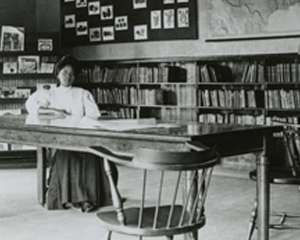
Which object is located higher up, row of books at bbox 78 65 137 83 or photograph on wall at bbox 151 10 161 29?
photograph on wall at bbox 151 10 161 29

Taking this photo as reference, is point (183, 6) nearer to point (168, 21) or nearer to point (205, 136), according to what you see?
point (168, 21)

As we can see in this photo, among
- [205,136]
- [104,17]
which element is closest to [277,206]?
[205,136]

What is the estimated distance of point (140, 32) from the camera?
29.0ft

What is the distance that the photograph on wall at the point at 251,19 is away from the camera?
7.22m

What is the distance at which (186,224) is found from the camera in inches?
114

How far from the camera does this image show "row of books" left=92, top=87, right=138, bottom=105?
28.6 ft

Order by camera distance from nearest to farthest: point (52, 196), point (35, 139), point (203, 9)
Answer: point (35, 139), point (52, 196), point (203, 9)

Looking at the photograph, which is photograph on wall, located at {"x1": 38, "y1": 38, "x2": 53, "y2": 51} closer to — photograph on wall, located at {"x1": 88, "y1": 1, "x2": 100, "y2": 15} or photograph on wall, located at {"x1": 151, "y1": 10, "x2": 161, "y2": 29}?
photograph on wall, located at {"x1": 88, "y1": 1, "x2": 100, "y2": 15}

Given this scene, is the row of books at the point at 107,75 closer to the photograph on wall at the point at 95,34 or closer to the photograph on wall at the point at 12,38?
the photograph on wall at the point at 95,34

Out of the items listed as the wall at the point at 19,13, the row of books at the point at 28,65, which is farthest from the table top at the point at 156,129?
the wall at the point at 19,13

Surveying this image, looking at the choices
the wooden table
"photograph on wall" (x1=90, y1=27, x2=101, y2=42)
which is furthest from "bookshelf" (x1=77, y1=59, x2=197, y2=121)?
the wooden table

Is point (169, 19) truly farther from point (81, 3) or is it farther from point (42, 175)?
point (42, 175)

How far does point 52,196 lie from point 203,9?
3.90 meters

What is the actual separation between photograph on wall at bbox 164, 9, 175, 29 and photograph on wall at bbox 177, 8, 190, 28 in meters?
0.11
